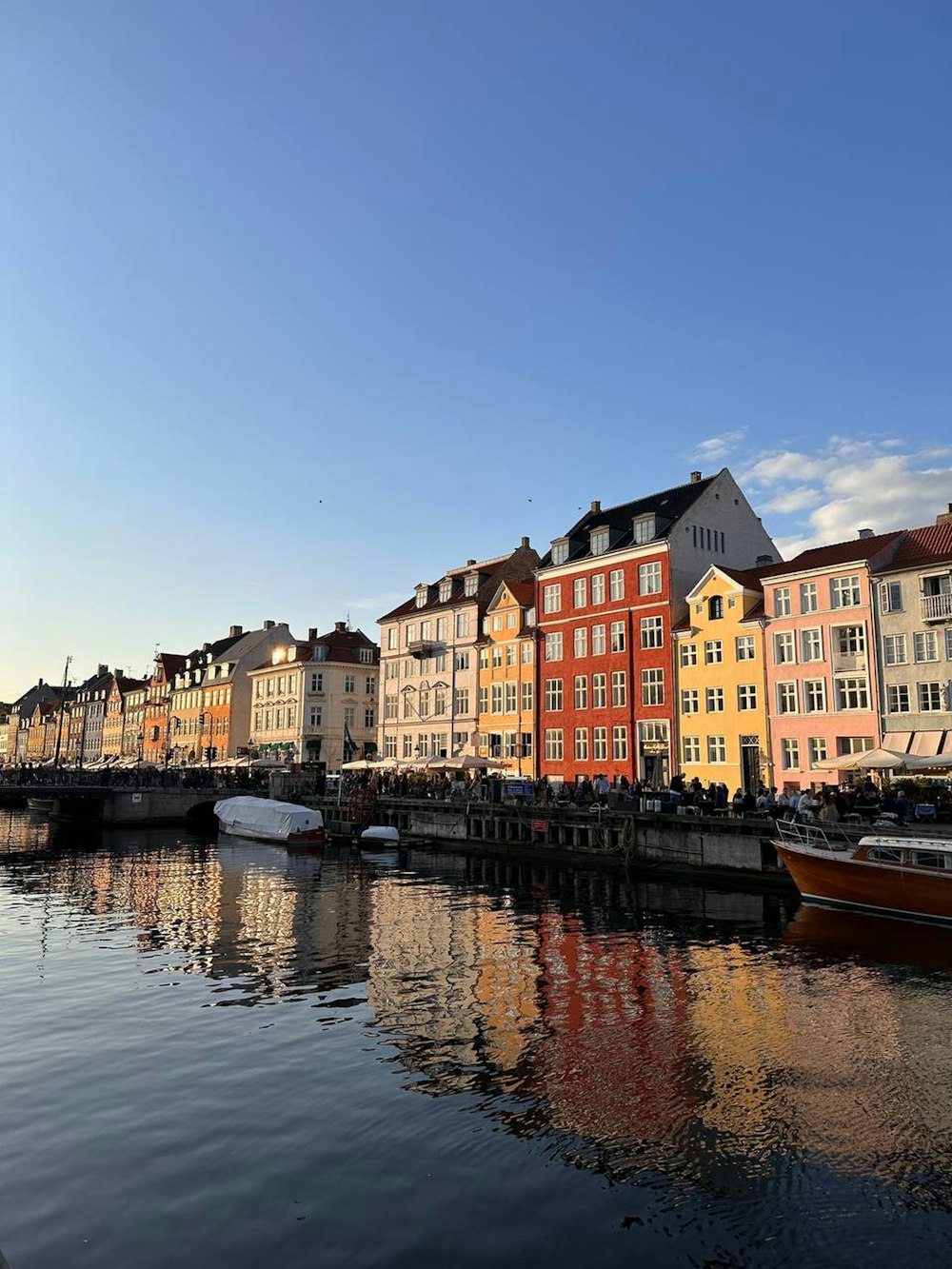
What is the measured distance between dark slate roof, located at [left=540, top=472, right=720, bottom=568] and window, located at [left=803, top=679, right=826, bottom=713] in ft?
48.0

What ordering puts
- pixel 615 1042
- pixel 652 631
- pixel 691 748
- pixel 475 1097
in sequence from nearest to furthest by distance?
pixel 475 1097 → pixel 615 1042 → pixel 691 748 → pixel 652 631

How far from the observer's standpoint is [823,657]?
48.4m

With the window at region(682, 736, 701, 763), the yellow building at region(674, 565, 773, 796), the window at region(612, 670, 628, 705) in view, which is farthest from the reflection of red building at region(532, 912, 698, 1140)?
the window at region(612, 670, 628, 705)

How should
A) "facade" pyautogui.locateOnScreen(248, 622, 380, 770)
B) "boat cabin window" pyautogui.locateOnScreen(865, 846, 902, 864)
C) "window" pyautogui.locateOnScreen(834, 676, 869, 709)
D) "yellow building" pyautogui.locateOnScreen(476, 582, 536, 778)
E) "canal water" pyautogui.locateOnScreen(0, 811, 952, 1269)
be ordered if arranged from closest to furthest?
1. "canal water" pyautogui.locateOnScreen(0, 811, 952, 1269)
2. "boat cabin window" pyautogui.locateOnScreen(865, 846, 902, 864)
3. "window" pyautogui.locateOnScreen(834, 676, 869, 709)
4. "yellow building" pyautogui.locateOnScreen(476, 582, 536, 778)
5. "facade" pyautogui.locateOnScreen(248, 622, 380, 770)

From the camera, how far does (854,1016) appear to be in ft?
60.3

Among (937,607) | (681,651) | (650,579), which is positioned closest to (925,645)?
(937,607)

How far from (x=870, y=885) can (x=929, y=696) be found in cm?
1682

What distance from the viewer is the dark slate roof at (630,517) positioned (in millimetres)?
60156

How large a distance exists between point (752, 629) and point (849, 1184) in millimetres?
43632

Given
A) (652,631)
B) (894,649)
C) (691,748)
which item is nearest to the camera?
(894,649)

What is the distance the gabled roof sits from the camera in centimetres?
4691

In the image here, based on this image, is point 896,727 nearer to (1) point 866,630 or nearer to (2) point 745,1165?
(1) point 866,630

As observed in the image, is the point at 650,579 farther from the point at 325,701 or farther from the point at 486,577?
the point at 325,701

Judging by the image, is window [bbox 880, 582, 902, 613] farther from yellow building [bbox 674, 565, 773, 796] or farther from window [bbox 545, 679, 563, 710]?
window [bbox 545, 679, 563, 710]
